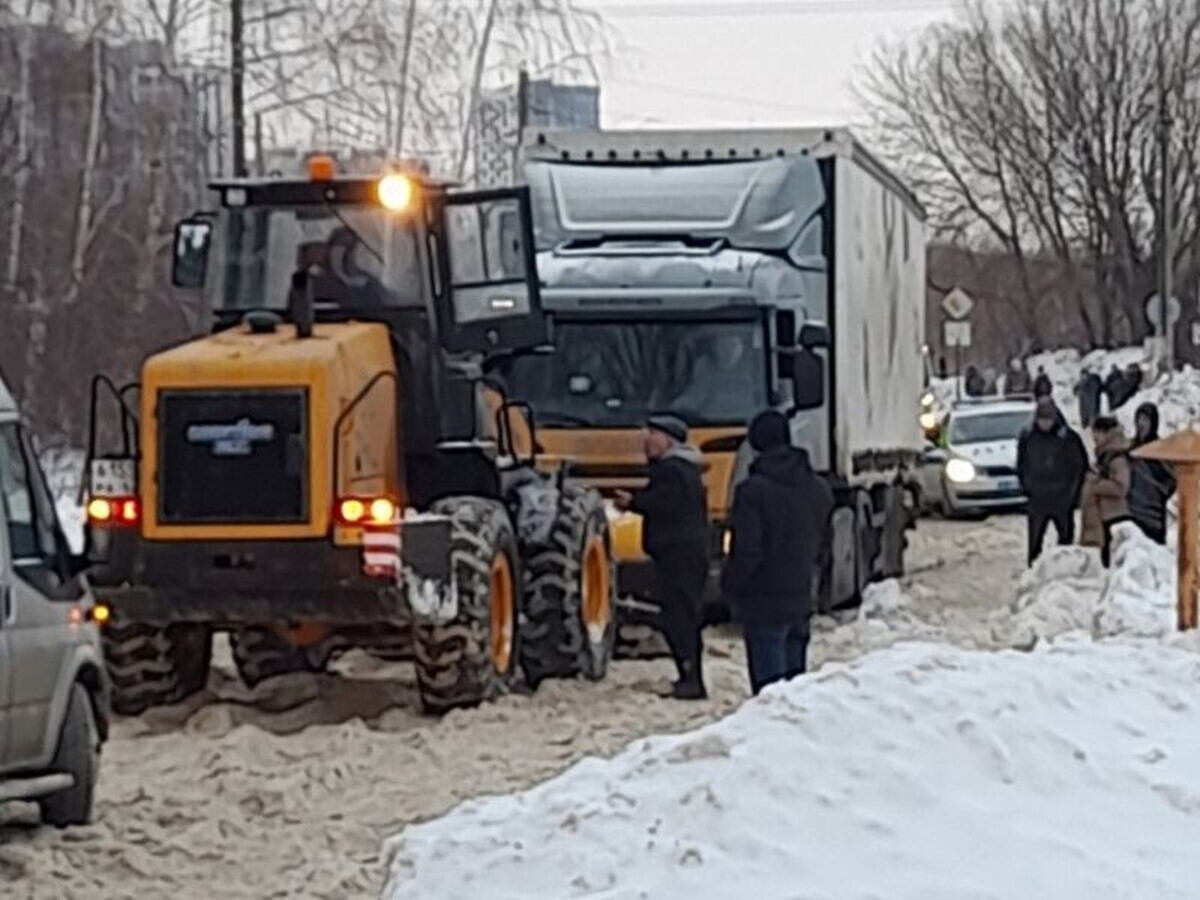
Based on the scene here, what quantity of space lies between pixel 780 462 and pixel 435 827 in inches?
175

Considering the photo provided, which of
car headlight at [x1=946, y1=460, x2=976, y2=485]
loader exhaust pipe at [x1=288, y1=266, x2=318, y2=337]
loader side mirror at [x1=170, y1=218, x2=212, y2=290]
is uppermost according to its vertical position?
loader side mirror at [x1=170, y1=218, x2=212, y2=290]

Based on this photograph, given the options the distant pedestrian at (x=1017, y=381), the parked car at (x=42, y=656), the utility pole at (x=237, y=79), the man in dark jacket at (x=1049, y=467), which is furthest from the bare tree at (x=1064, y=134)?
the parked car at (x=42, y=656)

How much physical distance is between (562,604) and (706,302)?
13.6 feet

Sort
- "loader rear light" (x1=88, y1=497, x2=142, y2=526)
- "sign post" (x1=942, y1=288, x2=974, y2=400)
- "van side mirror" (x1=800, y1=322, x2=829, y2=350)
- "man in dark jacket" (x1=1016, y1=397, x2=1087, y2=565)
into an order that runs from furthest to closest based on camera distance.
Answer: "sign post" (x1=942, y1=288, x2=974, y2=400), "man in dark jacket" (x1=1016, y1=397, x2=1087, y2=565), "van side mirror" (x1=800, y1=322, x2=829, y2=350), "loader rear light" (x1=88, y1=497, x2=142, y2=526)

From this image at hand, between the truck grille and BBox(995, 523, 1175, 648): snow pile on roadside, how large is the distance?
4.73 m

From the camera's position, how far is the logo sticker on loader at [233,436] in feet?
48.3

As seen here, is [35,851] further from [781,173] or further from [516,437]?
[781,173]

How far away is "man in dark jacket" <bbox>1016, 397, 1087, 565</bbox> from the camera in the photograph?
2355cm

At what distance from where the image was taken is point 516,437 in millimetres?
17281

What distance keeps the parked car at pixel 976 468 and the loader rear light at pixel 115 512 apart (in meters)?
20.0

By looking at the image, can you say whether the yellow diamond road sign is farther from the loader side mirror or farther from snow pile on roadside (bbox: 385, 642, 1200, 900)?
snow pile on roadside (bbox: 385, 642, 1200, 900)

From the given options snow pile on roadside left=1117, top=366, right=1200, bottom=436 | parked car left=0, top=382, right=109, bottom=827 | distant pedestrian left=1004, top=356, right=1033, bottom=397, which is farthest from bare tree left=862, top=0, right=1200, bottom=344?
parked car left=0, top=382, right=109, bottom=827

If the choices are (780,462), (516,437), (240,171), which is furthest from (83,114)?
(780,462)

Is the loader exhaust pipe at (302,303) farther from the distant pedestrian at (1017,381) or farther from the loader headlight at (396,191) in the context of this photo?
the distant pedestrian at (1017,381)
